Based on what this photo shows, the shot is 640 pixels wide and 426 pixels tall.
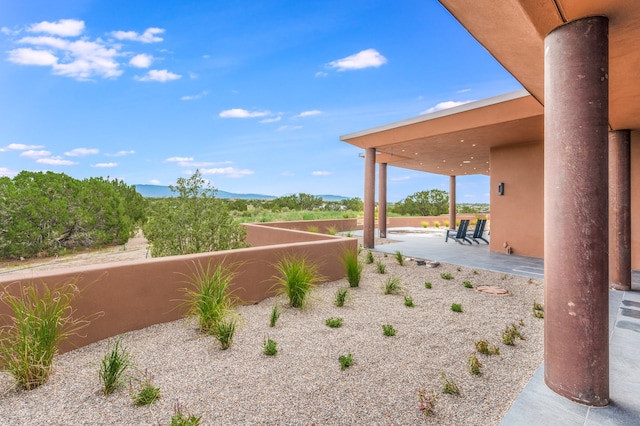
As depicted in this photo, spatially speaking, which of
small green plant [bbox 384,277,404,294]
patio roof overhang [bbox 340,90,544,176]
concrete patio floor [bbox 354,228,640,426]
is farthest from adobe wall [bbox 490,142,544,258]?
small green plant [bbox 384,277,404,294]

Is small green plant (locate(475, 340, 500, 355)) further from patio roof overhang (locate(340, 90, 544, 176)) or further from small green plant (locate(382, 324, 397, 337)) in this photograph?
patio roof overhang (locate(340, 90, 544, 176))

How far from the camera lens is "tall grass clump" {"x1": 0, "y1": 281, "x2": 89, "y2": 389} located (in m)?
2.36

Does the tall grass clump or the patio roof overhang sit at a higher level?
the patio roof overhang

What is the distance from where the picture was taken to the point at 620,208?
5.12 metres

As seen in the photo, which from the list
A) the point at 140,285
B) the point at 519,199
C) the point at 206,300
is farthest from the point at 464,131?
the point at 140,285

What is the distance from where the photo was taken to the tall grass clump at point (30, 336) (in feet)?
7.75

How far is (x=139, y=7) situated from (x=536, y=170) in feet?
55.3

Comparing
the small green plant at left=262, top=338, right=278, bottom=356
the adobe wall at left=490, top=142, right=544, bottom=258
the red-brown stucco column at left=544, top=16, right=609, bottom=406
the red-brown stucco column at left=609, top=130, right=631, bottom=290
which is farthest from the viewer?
the adobe wall at left=490, top=142, right=544, bottom=258

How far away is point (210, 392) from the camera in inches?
91.2

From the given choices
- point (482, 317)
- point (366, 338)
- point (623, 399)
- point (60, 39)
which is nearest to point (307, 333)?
point (366, 338)

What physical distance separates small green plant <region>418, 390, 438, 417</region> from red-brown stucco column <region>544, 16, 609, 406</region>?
3.03 feet

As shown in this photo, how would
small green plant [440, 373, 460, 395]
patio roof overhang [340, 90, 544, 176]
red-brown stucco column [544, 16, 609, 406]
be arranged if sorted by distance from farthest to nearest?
patio roof overhang [340, 90, 544, 176]
small green plant [440, 373, 460, 395]
red-brown stucco column [544, 16, 609, 406]

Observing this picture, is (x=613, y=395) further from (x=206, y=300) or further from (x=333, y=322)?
(x=206, y=300)

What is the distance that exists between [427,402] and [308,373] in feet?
3.27
